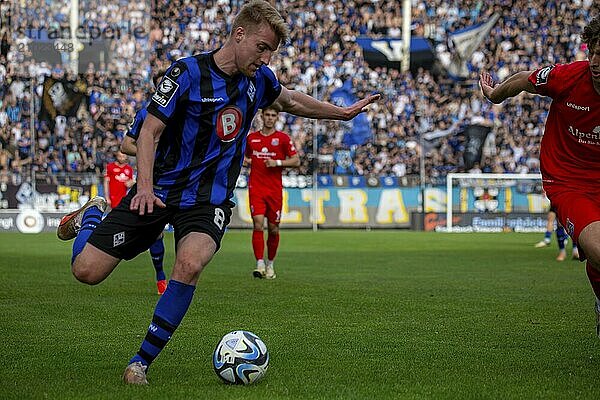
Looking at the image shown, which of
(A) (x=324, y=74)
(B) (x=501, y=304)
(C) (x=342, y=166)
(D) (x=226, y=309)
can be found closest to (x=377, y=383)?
(D) (x=226, y=309)

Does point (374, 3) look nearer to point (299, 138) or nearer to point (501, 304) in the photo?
point (299, 138)

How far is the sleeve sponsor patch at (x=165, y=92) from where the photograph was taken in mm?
5789

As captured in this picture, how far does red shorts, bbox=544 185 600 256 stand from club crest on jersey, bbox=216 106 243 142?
2.21 meters

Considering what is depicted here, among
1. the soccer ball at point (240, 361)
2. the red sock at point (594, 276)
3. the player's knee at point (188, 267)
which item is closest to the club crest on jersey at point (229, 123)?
the player's knee at point (188, 267)

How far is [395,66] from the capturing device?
1430 inches

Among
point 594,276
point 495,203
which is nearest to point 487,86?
point 594,276

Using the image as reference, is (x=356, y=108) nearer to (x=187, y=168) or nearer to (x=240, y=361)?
(x=187, y=168)

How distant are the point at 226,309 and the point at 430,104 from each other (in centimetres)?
2607

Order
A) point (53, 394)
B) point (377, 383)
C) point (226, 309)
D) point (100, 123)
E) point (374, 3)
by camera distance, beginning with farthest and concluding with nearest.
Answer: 1. point (374, 3)
2. point (100, 123)
3. point (226, 309)
4. point (377, 383)
5. point (53, 394)

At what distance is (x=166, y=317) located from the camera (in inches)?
227

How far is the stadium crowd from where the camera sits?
31.4 meters

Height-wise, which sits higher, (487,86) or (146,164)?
(487,86)

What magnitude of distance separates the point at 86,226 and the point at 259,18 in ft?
6.33

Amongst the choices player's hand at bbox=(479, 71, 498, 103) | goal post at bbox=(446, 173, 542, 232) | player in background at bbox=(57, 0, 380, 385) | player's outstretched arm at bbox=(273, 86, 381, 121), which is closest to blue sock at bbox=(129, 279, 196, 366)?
player in background at bbox=(57, 0, 380, 385)
